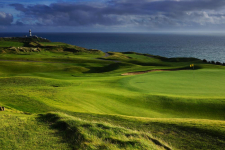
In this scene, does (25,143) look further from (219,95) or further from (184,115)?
(219,95)

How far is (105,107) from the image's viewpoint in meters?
14.5

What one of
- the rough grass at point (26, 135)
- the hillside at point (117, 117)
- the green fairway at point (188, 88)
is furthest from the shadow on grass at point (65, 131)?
the green fairway at point (188, 88)

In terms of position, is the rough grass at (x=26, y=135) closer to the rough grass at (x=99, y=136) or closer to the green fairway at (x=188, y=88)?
the rough grass at (x=99, y=136)

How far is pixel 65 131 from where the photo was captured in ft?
27.6

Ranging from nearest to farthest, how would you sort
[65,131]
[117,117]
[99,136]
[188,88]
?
1. [99,136]
2. [65,131]
3. [117,117]
4. [188,88]

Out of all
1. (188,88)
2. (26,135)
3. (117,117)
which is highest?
(188,88)

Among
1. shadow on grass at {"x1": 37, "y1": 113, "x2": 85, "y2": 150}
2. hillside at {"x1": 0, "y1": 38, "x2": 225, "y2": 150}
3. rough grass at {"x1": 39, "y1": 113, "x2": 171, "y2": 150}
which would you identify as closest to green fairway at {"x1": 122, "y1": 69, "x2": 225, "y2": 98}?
hillside at {"x1": 0, "y1": 38, "x2": 225, "y2": 150}

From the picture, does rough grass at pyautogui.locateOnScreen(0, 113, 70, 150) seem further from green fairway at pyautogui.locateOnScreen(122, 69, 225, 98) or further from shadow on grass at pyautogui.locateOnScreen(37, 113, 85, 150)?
green fairway at pyautogui.locateOnScreen(122, 69, 225, 98)

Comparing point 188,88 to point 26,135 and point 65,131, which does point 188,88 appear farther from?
point 26,135

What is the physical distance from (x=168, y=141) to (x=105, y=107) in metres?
7.00

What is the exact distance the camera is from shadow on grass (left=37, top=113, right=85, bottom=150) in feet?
24.1

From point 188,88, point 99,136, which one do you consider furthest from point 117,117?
point 188,88

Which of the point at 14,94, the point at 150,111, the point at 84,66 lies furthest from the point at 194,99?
the point at 84,66

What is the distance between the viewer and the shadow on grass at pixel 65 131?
734 cm
